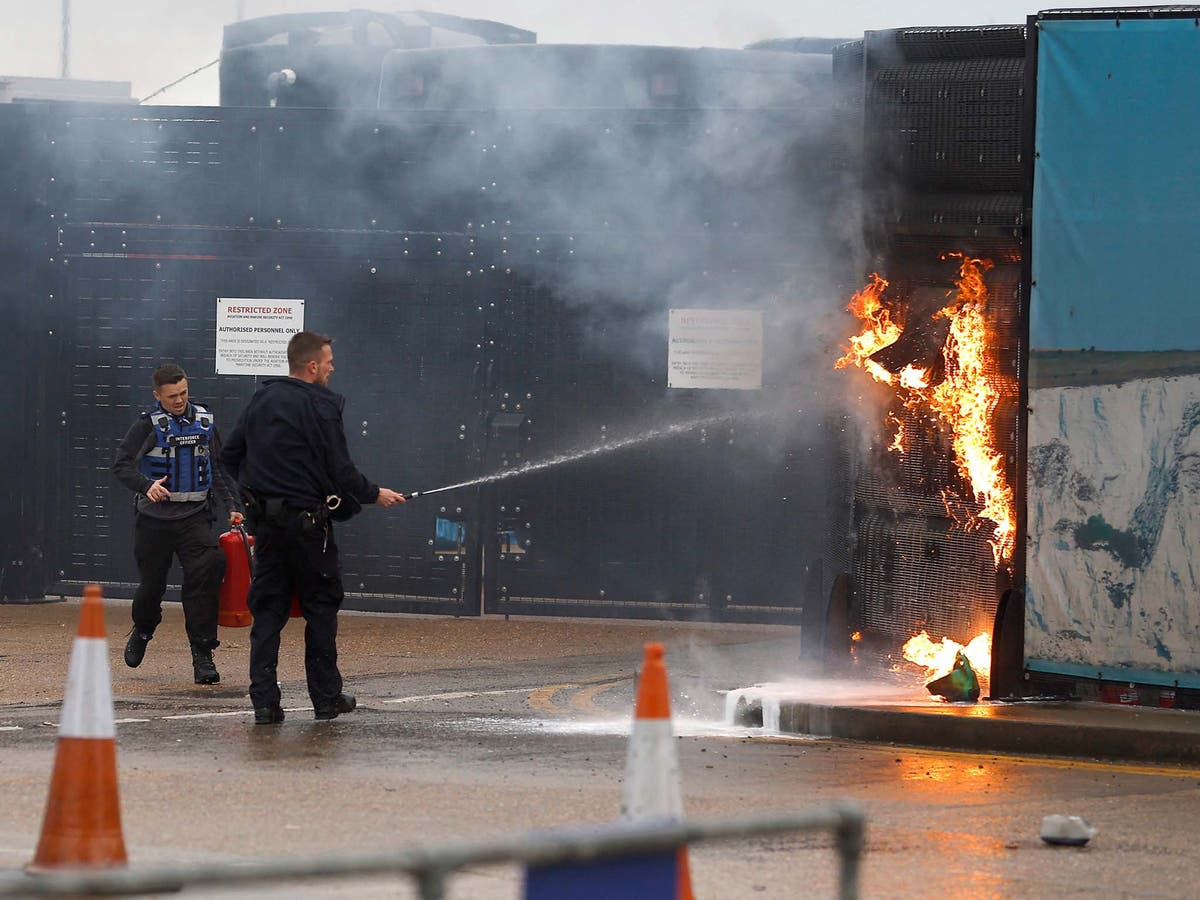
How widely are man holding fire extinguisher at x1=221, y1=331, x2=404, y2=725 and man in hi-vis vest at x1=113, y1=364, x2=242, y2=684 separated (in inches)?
67.9

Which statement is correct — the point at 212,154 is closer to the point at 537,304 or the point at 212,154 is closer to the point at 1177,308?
the point at 537,304

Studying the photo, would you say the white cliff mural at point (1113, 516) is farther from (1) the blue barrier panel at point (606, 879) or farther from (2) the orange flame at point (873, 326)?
(1) the blue barrier panel at point (606, 879)

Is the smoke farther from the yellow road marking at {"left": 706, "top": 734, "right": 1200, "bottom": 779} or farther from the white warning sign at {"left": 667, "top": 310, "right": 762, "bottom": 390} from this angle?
the yellow road marking at {"left": 706, "top": 734, "right": 1200, "bottom": 779}

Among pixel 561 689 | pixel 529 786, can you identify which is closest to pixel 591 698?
pixel 561 689

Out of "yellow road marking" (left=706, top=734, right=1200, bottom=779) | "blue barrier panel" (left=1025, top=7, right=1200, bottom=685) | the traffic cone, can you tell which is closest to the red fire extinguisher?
"yellow road marking" (left=706, top=734, right=1200, bottom=779)

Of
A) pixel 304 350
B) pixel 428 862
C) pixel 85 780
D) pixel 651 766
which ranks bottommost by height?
pixel 85 780

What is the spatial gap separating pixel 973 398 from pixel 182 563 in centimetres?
402

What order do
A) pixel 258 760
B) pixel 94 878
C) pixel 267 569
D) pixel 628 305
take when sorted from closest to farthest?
1. pixel 94 878
2. pixel 258 760
3. pixel 267 569
4. pixel 628 305

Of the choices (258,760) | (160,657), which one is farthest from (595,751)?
(160,657)

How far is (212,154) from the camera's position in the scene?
1428 centimetres

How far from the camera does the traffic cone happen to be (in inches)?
217

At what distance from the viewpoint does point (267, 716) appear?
29.0 feet

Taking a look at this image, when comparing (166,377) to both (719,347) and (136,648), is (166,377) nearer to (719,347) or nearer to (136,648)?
(136,648)

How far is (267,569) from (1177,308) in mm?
4003
